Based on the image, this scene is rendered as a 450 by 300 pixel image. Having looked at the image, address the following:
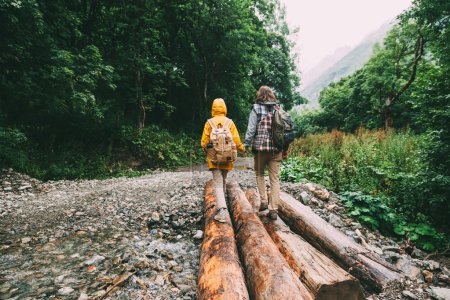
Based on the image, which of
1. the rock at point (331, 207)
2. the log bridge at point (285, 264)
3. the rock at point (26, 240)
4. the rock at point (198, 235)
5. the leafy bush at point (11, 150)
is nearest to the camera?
the log bridge at point (285, 264)

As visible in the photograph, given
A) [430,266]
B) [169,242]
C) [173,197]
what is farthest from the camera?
[173,197]

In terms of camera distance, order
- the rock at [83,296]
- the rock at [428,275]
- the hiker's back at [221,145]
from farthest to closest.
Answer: the hiker's back at [221,145] < the rock at [428,275] < the rock at [83,296]

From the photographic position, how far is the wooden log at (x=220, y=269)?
219 cm

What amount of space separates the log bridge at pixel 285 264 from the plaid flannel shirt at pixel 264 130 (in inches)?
43.8

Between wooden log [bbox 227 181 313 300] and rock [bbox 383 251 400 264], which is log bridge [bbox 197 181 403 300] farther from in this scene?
rock [bbox 383 251 400 264]

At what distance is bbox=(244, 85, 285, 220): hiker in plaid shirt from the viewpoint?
4.16 metres

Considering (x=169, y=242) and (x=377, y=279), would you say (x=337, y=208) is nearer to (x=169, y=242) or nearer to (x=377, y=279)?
(x=377, y=279)

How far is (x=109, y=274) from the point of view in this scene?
3.05 m

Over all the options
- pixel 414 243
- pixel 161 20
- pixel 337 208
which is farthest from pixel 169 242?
pixel 161 20

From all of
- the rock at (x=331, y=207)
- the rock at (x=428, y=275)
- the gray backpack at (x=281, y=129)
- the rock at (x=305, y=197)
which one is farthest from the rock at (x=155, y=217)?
the rock at (x=428, y=275)

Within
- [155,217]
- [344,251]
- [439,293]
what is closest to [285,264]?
[344,251]

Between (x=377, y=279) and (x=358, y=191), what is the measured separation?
3813 millimetres

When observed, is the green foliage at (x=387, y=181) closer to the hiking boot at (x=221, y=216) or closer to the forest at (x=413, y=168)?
the forest at (x=413, y=168)

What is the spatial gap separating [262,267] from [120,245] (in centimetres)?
234
